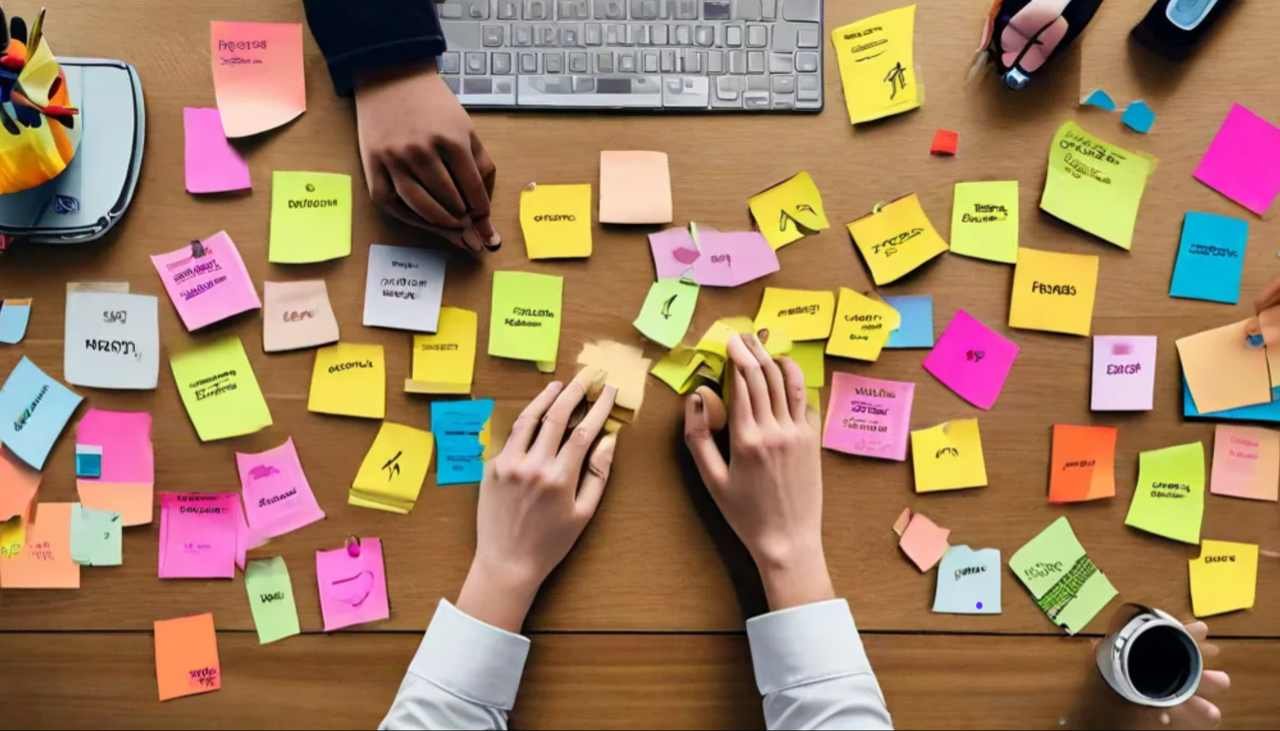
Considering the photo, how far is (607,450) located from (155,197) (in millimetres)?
483

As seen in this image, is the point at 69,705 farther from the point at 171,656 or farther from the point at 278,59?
the point at 278,59

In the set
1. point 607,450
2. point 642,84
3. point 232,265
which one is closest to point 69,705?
point 232,265

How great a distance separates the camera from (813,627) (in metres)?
0.75

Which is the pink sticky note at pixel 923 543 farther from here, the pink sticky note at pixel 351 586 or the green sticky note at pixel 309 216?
the green sticky note at pixel 309 216

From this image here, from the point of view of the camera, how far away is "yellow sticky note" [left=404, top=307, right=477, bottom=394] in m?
0.80

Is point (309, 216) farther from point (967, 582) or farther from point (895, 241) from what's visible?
point (967, 582)

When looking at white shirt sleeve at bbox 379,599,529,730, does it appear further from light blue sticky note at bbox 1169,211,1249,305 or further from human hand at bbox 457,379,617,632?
light blue sticky note at bbox 1169,211,1249,305

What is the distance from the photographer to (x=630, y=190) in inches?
31.6

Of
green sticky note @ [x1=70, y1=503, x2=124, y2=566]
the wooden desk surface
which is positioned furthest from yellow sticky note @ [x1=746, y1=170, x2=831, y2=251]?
green sticky note @ [x1=70, y1=503, x2=124, y2=566]

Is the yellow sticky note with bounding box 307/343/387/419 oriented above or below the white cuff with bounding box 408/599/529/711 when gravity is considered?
above

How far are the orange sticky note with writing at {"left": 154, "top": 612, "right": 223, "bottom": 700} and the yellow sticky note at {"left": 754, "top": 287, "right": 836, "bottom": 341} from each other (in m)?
0.59

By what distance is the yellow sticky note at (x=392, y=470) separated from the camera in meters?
0.80

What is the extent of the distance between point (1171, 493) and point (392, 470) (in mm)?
736

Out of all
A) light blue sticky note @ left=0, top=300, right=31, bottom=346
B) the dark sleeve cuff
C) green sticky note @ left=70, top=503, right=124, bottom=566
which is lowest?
green sticky note @ left=70, top=503, right=124, bottom=566
